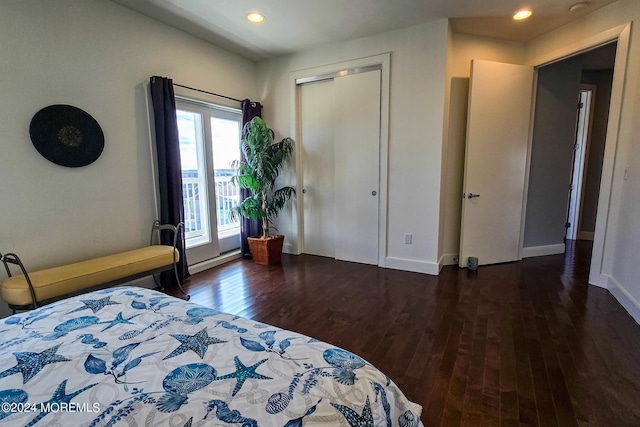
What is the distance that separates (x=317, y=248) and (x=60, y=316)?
3.26 m

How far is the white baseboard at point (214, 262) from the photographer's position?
11.8 ft

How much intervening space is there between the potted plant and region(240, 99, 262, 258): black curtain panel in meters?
0.14

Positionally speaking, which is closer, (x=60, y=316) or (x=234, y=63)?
(x=60, y=316)

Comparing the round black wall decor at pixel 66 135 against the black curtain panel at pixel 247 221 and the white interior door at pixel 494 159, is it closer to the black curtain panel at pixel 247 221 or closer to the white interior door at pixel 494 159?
the black curtain panel at pixel 247 221

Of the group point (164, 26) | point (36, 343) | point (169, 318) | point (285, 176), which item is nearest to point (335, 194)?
point (285, 176)

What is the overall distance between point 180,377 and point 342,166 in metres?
3.29

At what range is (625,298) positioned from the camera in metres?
2.54

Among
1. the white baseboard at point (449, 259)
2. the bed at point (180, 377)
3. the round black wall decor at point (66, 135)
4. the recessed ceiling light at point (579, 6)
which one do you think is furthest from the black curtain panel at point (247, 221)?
the recessed ceiling light at point (579, 6)

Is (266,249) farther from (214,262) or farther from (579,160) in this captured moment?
(579,160)

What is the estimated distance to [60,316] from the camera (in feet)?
3.89

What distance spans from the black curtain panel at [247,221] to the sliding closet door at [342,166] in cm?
64

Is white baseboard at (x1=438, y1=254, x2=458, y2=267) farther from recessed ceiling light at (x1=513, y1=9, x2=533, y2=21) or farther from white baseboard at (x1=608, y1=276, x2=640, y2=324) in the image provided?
recessed ceiling light at (x1=513, y1=9, x2=533, y2=21)

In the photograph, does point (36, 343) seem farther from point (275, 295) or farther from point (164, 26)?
point (164, 26)

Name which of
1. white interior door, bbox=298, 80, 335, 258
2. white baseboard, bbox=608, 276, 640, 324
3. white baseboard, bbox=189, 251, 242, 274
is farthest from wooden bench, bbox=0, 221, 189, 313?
white baseboard, bbox=608, 276, 640, 324
